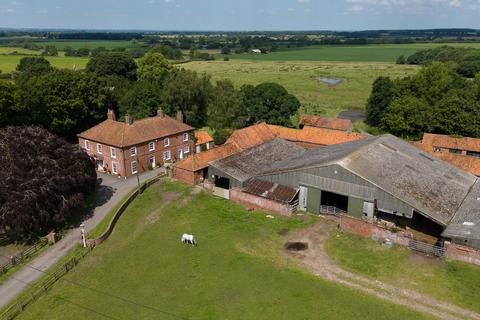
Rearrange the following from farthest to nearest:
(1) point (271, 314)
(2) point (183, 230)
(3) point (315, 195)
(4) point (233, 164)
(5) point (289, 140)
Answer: (5) point (289, 140), (4) point (233, 164), (3) point (315, 195), (2) point (183, 230), (1) point (271, 314)

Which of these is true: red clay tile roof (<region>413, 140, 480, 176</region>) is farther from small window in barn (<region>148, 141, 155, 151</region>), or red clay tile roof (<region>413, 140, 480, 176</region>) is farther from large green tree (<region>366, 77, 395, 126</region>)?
small window in barn (<region>148, 141, 155, 151</region>)

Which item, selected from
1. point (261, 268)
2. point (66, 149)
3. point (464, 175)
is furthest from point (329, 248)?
point (66, 149)

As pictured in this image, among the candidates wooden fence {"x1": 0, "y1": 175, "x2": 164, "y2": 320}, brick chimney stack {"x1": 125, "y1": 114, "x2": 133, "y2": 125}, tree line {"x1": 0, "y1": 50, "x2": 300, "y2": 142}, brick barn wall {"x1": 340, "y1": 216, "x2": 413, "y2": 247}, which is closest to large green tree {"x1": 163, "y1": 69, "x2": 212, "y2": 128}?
tree line {"x1": 0, "y1": 50, "x2": 300, "y2": 142}

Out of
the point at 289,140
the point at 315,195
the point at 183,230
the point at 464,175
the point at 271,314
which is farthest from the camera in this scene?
the point at 289,140

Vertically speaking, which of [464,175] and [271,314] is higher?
[464,175]

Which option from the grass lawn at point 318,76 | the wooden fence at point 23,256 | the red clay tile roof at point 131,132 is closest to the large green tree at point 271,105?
the red clay tile roof at point 131,132

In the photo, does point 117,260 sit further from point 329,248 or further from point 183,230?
point 329,248

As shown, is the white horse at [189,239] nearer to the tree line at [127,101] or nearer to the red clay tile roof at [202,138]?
the red clay tile roof at [202,138]
